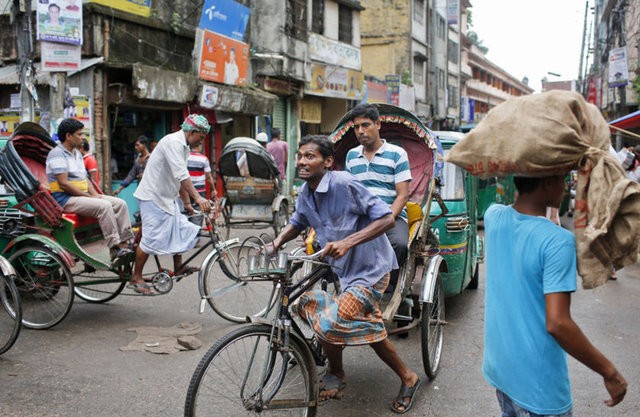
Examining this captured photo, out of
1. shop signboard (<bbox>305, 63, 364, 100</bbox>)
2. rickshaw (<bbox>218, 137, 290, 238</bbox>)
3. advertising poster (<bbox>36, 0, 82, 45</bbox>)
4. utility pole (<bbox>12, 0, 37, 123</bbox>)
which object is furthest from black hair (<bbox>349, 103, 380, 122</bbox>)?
shop signboard (<bbox>305, 63, 364, 100</bbox>)

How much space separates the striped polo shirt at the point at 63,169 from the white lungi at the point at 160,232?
0.69 m

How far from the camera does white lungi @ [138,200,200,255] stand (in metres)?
6.04

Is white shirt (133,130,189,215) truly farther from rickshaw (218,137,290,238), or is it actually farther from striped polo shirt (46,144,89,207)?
rickshaw (218,137,290,238)

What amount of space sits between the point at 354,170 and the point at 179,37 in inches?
475

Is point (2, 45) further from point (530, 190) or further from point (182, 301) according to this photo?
point (530, 190)

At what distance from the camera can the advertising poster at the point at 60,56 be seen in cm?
1157

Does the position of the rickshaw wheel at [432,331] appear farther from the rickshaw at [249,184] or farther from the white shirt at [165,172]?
the rickshaw at [249,184]

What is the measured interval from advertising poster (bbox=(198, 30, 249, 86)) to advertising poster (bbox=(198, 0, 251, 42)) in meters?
0.16

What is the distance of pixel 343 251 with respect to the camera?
346 cm

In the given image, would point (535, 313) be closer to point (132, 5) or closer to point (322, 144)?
point (322, 144)

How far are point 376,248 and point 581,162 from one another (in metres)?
1.89

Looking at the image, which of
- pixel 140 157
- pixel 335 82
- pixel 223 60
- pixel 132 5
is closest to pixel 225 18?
pixel 223 60

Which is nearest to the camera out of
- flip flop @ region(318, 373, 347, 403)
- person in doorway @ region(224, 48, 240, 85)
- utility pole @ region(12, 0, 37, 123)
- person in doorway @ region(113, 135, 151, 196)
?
flip flop @ region(318, 373, 347, 403)

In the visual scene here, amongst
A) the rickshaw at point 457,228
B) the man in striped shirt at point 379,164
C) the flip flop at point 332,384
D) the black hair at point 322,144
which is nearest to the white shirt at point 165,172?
the man in striped shirt at point 379,164
